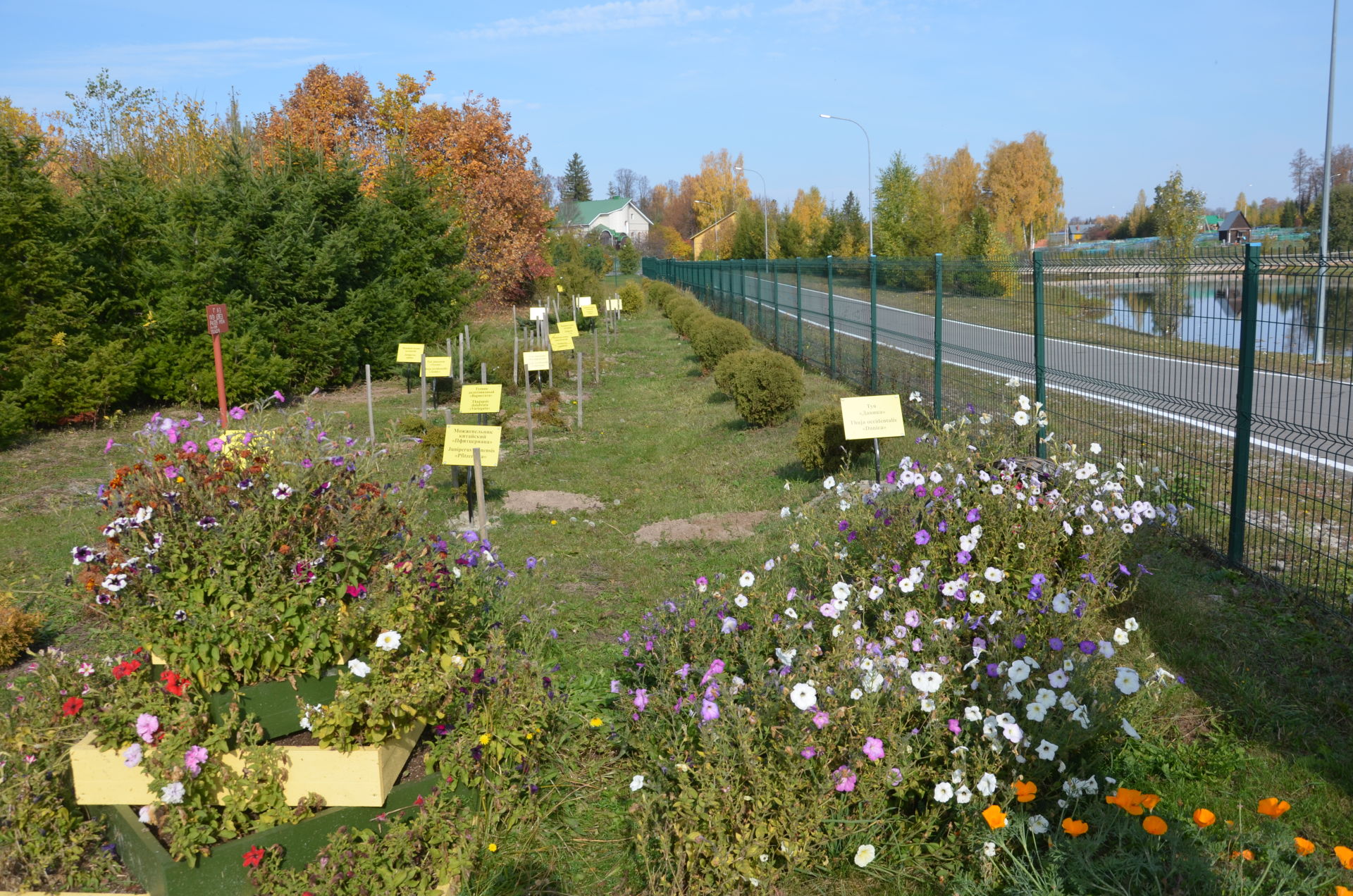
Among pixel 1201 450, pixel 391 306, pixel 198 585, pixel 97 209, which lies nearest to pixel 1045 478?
pixel 1201 450

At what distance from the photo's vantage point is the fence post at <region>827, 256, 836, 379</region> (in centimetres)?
1336

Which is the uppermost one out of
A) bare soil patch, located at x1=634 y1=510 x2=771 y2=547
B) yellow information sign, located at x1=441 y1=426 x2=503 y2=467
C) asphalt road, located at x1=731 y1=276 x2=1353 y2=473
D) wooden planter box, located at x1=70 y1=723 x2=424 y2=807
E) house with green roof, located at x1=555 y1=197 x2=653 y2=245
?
house with green roof, located at x1=555 y1=197 x2=653 y2=245

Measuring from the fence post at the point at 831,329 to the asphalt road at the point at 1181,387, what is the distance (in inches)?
151

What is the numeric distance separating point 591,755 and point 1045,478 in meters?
2.52

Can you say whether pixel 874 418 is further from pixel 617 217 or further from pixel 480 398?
pixel 617 217

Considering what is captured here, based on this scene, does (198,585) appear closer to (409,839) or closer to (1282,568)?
(409,839)

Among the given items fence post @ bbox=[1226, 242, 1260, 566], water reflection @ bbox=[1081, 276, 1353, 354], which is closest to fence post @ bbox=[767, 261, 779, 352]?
water reflection @ bbox=[1081, 276, 1353, 354]

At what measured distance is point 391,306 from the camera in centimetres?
1725

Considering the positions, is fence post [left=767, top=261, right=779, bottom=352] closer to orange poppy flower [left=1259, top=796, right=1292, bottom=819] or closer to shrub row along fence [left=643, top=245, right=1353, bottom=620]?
shrub row along fence [left=643, top=245, right=1353, bottom=620]

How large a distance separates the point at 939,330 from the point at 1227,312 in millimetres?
3977

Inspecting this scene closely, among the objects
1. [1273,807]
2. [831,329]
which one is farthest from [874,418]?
[831,329]

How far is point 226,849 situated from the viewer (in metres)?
2.95

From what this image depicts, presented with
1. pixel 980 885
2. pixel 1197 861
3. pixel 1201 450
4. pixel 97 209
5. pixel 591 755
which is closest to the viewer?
pixel 1197 861

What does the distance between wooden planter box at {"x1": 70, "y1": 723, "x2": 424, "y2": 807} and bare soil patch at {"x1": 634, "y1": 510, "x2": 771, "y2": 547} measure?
13.4ft
